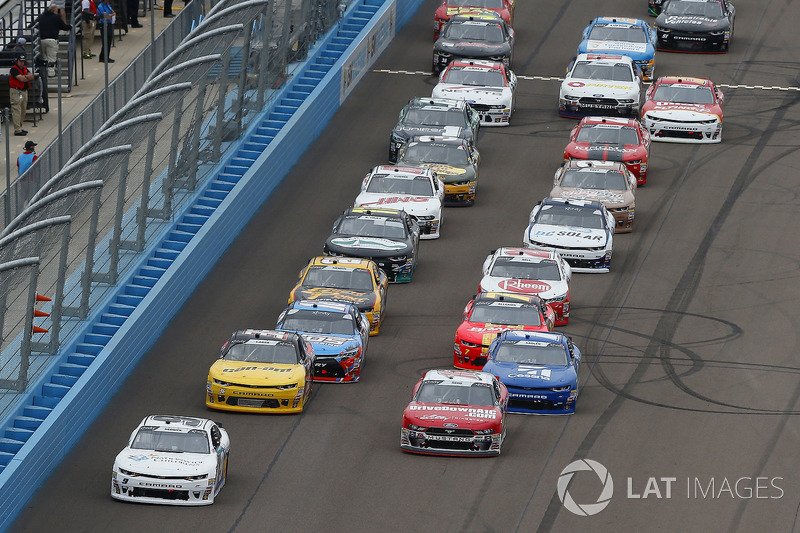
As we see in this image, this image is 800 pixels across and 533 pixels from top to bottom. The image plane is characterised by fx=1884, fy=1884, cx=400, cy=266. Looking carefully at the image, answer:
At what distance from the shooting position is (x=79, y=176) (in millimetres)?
32750

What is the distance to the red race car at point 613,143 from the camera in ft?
147

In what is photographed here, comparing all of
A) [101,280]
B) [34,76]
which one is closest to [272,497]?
[101,280]

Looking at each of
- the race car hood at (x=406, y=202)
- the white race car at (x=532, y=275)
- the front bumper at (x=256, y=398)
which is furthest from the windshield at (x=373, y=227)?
the front bumper at (x=256, y=398)

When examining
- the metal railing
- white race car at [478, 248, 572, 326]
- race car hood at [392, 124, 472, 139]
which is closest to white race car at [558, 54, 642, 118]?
race car hood at [392, 124, 472, 139]

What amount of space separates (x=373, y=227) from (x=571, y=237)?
422 centimetres

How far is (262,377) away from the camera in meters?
32.9

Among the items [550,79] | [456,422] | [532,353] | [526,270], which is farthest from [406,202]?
[550,79]

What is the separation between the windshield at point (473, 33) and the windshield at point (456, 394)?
2206 cm

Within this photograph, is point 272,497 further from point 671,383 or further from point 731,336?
point 731,336

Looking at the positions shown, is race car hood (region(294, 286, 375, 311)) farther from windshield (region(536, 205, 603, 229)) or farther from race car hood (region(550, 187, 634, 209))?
race car hood (region(550, 187, 634, 209))

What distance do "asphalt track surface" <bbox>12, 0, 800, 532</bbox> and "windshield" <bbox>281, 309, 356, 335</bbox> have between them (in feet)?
3.53

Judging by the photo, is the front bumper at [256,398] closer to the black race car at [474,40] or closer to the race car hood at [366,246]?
the race car hood at [366,246]

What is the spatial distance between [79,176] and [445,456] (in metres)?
8.01

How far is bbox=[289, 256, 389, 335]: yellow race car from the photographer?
3675cm
